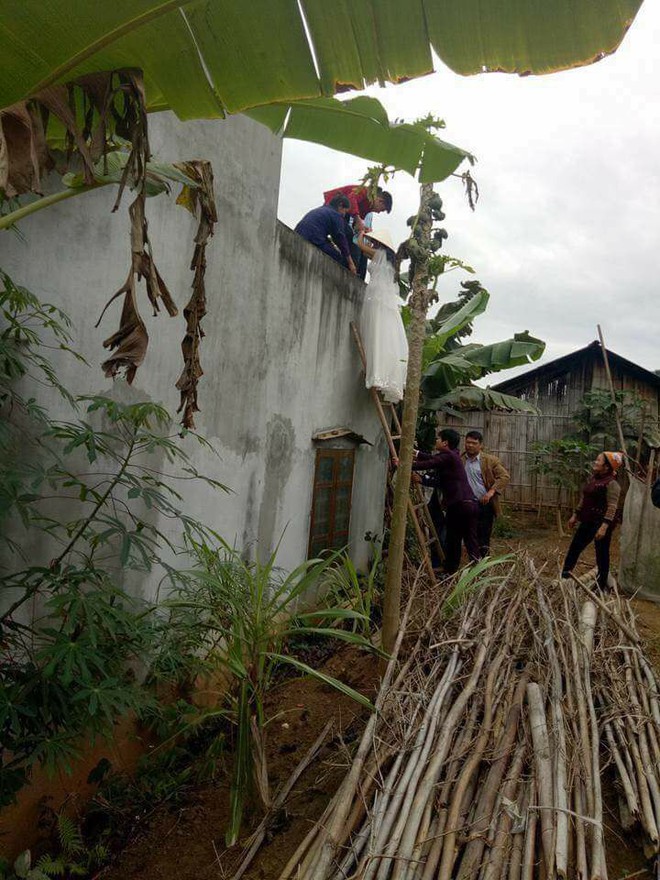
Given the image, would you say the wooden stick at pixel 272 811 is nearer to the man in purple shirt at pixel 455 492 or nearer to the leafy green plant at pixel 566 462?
the man in purple shirt at pixel 455 492

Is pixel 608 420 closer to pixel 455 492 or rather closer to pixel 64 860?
pixel 455 492

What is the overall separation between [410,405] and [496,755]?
1.75 m

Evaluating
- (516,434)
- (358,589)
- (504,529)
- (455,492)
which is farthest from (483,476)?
(516,434)

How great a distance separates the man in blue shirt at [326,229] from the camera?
568 centimetres

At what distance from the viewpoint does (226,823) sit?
2748mm

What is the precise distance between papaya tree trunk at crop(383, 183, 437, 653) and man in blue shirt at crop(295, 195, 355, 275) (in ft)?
8.70

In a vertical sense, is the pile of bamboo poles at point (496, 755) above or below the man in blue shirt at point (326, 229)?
below

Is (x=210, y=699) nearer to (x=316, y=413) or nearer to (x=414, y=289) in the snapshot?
(x=316, y=413)

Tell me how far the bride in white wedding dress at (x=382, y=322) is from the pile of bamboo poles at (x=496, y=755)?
2.76 metres

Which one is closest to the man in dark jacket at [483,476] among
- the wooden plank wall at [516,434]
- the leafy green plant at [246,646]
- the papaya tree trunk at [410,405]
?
the papaya tree trunk at [410,405]

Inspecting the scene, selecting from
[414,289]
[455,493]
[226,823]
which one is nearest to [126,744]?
[226,823]

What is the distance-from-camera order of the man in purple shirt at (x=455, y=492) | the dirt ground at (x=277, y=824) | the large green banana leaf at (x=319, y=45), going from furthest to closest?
the man in purple shirt at (x=455, y=492)
the dirt ground at (x=277, y=824)
the large green banana leaf at (x=319, y=45)

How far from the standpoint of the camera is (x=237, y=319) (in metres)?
3.92

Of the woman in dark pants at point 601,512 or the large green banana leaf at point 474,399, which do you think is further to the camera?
the large green banana leaf at point 474,399
